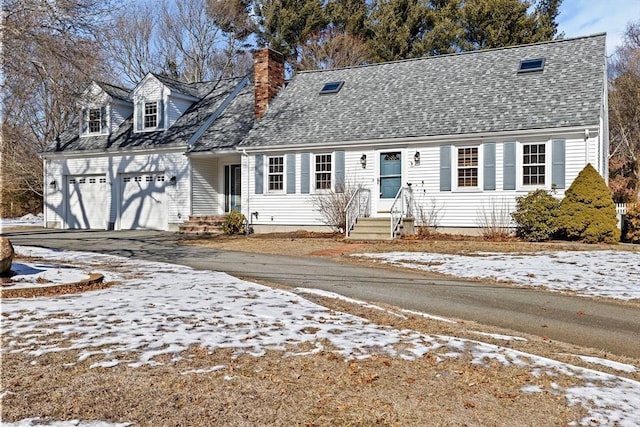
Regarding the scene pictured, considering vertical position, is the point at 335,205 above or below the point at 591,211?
above

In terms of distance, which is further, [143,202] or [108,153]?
[108,153]

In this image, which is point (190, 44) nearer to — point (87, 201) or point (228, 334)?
point (87, 201)

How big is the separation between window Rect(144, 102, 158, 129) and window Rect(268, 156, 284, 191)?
6.35 meters

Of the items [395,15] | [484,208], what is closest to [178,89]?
[484,208]

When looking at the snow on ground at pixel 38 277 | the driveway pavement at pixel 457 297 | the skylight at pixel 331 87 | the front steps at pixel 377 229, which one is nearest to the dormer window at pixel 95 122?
the skylight at pixel 331 87

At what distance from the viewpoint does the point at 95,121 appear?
2397 centimetres

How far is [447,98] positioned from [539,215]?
5.64m

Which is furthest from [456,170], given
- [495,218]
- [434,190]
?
[495,218]

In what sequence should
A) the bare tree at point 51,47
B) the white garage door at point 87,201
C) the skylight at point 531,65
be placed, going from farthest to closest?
the white garage door at point 87,201 → the skylight at point 531,65 → the bare tree at point 51,47

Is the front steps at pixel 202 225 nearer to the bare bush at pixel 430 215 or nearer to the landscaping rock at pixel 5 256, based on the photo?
the bare bush at pixel 430 215

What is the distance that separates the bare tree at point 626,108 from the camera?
106 feet

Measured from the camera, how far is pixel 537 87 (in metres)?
17.0

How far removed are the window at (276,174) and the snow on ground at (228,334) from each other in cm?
1207

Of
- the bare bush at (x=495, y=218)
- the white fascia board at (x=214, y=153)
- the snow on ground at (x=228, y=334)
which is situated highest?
the white fascia board at (x=214, y=153)
